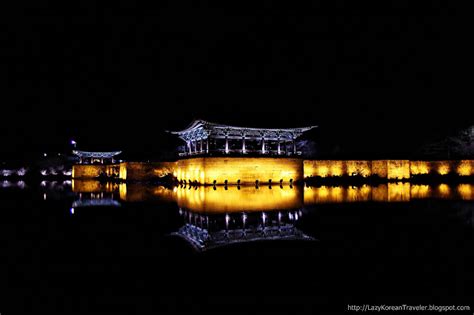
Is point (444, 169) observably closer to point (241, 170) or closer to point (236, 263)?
point (241, 170)

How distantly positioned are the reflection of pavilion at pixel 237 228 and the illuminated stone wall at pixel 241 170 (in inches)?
612

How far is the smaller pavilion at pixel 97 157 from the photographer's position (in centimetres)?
5109

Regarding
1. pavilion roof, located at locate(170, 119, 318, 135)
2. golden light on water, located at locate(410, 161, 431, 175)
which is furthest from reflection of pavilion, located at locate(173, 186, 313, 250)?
golden light on water, located at locate(410, 161, 431, 175)

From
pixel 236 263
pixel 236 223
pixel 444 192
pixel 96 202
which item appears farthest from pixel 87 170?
pixel 236 263

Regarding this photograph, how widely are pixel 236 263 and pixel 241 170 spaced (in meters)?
22.5

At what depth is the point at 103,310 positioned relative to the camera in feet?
13.4

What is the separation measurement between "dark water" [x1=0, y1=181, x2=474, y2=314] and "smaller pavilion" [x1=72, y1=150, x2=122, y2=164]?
140 feet

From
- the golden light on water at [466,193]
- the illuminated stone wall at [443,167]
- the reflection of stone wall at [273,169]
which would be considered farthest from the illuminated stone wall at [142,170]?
the golden light on water at [466,193]

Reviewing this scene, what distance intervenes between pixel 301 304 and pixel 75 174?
51.5 m

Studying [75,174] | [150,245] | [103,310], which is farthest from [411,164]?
[75,174]

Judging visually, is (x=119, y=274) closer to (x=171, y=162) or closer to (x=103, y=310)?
(x=103, y=310)

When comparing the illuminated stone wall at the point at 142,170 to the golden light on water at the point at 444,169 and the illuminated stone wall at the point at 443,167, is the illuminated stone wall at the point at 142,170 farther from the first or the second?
the golden light on water at the point at 444,169

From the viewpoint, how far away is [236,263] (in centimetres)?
584

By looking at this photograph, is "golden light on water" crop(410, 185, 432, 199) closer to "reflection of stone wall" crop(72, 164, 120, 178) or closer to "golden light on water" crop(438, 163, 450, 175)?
"golden light on water" crop(438, 163, 450, 175)
